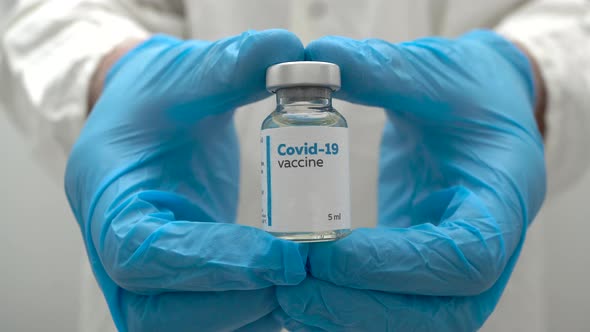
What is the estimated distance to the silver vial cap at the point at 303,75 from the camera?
597mm

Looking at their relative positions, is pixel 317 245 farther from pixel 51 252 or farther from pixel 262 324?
pixel 51 252

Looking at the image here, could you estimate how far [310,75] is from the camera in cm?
60

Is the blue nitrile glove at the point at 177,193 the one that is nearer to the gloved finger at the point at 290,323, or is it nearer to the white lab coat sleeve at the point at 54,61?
the gloved finger at the point at 290,323

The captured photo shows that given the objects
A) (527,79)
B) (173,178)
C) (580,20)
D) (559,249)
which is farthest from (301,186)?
(559,249)

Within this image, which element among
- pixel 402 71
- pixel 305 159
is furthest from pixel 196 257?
pixel 402 71

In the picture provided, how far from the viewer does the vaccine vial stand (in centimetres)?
58

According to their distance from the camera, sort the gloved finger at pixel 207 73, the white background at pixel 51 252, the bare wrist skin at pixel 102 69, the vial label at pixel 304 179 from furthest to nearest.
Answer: the white background at pixel 51 252 → the bare wrist skin at pixel 102 69 → the gloved finger at pixel 207 73 → the vial label at pixel 304 179

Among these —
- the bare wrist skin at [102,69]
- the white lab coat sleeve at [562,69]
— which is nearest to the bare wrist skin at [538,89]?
the white lab coat sleeve at [562,69]

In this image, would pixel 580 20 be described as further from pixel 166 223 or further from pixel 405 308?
pixel 166 223

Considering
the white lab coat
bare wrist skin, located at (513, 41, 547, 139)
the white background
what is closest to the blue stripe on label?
the white lab coat

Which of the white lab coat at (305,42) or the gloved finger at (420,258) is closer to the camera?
the gloved finger at (420,258)

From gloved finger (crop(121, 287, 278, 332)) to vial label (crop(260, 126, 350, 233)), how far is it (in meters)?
0.11

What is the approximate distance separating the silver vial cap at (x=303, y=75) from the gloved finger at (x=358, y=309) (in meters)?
0.24

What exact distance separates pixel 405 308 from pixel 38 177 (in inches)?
49.9
